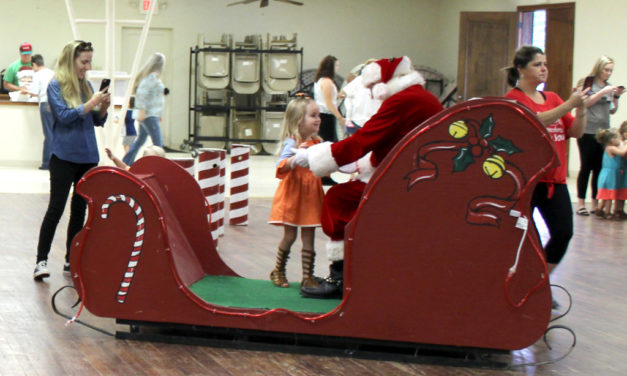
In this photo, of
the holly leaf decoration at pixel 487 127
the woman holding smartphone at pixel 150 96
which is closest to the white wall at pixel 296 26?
the woman holding smartphone at pixel 150 96

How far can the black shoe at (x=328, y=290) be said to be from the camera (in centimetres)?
466

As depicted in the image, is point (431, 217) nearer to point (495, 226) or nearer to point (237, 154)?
point (495, 226)

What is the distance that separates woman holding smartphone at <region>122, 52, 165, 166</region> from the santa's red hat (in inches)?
262

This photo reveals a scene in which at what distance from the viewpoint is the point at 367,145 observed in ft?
14.0

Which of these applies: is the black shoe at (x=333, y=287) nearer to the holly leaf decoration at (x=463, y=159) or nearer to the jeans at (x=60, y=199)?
the holly leaf decoration at (x=463, y=159)

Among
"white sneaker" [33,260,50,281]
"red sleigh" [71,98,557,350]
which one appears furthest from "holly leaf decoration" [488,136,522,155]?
"white sneaker" [33,260,50,281]

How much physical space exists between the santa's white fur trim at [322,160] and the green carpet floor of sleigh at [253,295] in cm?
67

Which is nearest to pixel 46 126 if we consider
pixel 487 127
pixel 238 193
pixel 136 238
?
pixel 238 193

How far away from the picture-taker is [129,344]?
14.3 feet

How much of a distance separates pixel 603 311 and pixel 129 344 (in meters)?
2.93

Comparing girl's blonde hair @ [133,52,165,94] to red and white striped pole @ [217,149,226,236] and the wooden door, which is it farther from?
the wooden door

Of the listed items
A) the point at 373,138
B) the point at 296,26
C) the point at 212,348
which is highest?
the point at 296,26

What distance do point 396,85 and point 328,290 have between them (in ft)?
3.71

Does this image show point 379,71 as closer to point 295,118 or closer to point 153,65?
point 295,118
